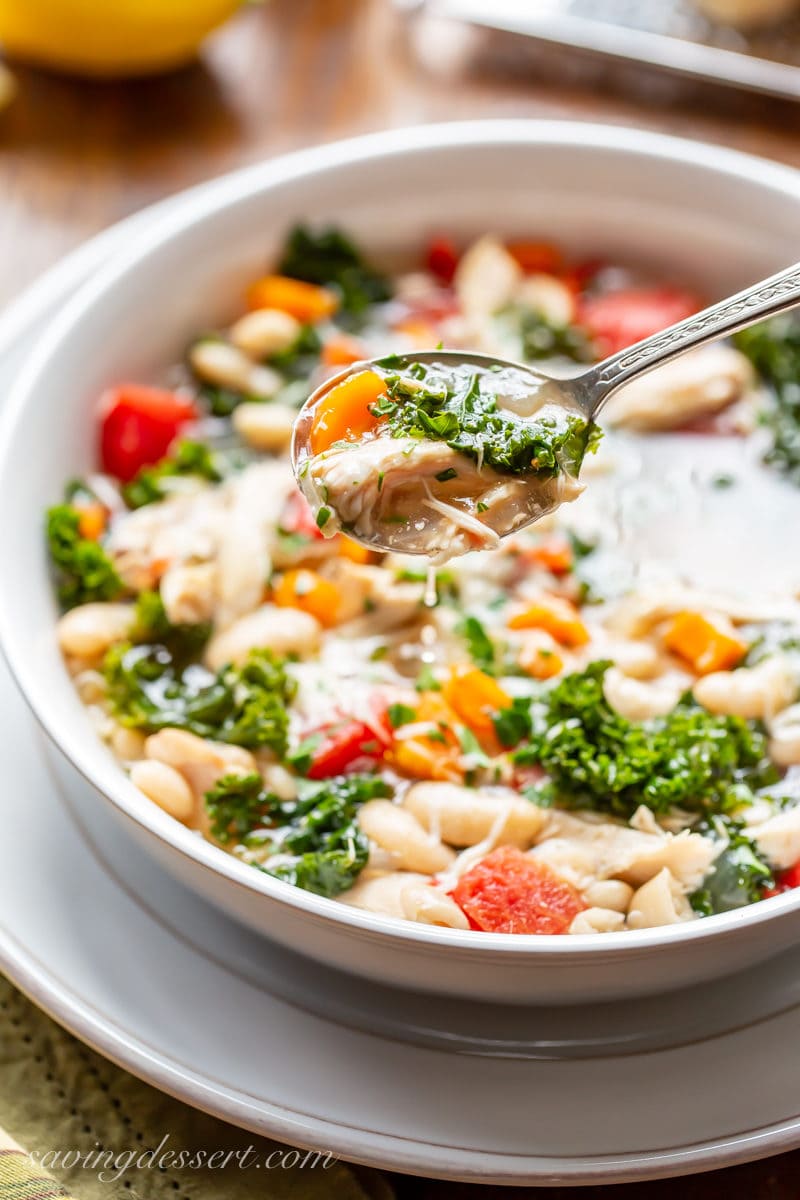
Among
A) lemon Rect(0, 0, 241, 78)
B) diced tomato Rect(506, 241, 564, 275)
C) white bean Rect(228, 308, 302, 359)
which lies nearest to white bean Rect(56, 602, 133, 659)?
white bean Rect(228, 308, 302, 359)

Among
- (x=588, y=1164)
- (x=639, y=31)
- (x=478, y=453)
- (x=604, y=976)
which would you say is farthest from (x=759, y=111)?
(x=588, y=1164)

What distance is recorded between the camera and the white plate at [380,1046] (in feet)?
5.64

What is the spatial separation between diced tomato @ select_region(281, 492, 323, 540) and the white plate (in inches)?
29.0

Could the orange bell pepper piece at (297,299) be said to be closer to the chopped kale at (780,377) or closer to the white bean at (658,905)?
the chopped kale at (780,377)

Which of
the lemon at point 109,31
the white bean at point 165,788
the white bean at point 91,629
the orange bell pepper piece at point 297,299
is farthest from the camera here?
the lemon at point 109,31

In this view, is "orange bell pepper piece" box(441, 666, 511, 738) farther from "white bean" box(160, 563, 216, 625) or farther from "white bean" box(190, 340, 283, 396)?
"white bean" box(190, 340, 283, 396)

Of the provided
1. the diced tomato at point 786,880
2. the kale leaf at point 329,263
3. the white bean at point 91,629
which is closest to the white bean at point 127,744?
the white bean at point 91,629

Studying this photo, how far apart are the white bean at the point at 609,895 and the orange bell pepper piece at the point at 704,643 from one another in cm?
51

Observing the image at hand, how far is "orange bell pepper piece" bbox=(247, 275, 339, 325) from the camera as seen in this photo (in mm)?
2947

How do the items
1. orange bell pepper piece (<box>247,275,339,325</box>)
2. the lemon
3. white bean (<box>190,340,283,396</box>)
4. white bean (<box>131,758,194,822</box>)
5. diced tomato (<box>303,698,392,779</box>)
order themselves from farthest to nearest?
1. the lemon
2. orange bell pepper piece (<box>247,275,339,325</box>)
3. white bean (<box>190,340,283,396</box>)
4. diced tomato (<box>303,698,392,779</box>)
5. white bean (<box>131,758,194,822</box>)

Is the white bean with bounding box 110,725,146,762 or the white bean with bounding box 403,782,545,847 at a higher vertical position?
the white bean with bounding box 403,782,545,847

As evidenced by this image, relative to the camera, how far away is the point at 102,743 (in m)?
2.25

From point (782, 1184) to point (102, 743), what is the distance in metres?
1.29

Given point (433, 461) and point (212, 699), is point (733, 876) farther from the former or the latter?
point (212, 699)
